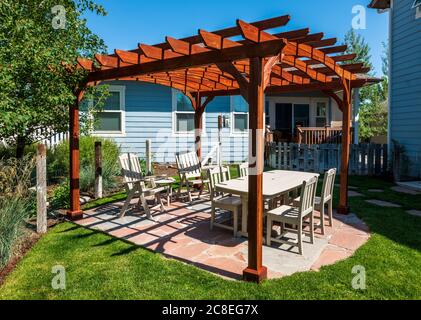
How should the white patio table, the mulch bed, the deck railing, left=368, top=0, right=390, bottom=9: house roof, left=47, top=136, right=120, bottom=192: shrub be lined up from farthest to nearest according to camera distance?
the deck railing, left=368, top=0, right=390, bottom=9: house roof, left=47, top=136, right=120, bottom=192: shrub, the white patio table, the mulch bed

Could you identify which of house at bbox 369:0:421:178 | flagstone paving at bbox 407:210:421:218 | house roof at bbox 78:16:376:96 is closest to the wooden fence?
house at bbox 369:0:421:178

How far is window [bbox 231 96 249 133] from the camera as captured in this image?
41.2 feet

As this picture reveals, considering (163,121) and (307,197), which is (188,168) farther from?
(163,121)

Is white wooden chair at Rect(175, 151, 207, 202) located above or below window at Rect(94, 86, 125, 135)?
below

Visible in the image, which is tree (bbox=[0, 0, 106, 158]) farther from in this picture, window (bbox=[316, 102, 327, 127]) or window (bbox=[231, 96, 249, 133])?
window (bbox=[316, 102, 327, 127])

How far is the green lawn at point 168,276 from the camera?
Result: 3.12 m

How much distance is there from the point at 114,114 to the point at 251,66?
878 centimetres

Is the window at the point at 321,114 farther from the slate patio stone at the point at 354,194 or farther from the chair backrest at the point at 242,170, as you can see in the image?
the chair backrest at the point at 242,170

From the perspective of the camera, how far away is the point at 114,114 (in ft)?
36.8

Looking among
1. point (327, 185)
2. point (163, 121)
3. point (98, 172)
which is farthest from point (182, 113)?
point (327, 185)

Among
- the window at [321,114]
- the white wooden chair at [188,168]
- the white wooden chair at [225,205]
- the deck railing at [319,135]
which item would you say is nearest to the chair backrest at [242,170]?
the white wooden chair at [225,205]

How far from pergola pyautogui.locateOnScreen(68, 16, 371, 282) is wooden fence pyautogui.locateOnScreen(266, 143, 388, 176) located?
454 cm
